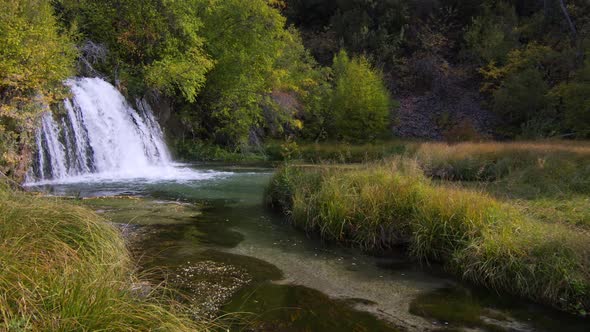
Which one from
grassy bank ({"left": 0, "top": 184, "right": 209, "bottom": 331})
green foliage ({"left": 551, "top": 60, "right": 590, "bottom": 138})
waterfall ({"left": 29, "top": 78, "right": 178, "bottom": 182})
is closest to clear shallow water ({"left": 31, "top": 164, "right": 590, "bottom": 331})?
grassy bank ({"left": 0, "top": 184, "right": 209, "bottom": 331})

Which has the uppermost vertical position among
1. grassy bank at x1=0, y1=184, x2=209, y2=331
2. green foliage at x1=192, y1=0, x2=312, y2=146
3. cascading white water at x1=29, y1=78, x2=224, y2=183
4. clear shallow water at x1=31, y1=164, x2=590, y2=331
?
green foliage at x1=192, y1=0, x2=312, y2=146

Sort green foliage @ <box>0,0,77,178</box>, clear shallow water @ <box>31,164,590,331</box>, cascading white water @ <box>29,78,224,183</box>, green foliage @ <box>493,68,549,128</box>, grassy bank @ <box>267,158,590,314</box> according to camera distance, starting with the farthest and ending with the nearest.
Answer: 1. green foliage @ <box>493,68,549,128</box>
2. cascading white water @ <box>29,78,224,183</box>
3. green foliage @ <box>0,0,77,178</box>
4. grassy bank @ <box>267,158,590,314</box>
5. clear shallow water @ <box>31,164,590,331</box>

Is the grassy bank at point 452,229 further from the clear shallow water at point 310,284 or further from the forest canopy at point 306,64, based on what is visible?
the forest canopy at point 306,64

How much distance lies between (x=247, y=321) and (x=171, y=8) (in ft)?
51.8

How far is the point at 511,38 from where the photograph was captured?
30.3 m

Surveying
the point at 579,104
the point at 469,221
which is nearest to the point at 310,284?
the point at 469,221

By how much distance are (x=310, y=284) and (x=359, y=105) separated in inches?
799

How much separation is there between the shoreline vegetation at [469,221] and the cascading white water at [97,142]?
21.0 feet

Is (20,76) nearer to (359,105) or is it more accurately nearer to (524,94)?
(359,105)

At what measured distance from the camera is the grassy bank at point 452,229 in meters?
4.96

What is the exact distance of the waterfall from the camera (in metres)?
12.5

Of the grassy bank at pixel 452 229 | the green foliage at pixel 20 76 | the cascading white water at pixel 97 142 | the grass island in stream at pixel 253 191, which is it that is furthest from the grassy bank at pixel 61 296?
the cascading white water at pixel 97 142

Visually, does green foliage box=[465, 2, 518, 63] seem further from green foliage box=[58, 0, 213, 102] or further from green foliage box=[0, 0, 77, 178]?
green foliage box=[0, 0, 77, 178]

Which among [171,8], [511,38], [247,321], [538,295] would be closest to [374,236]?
[538,295]
